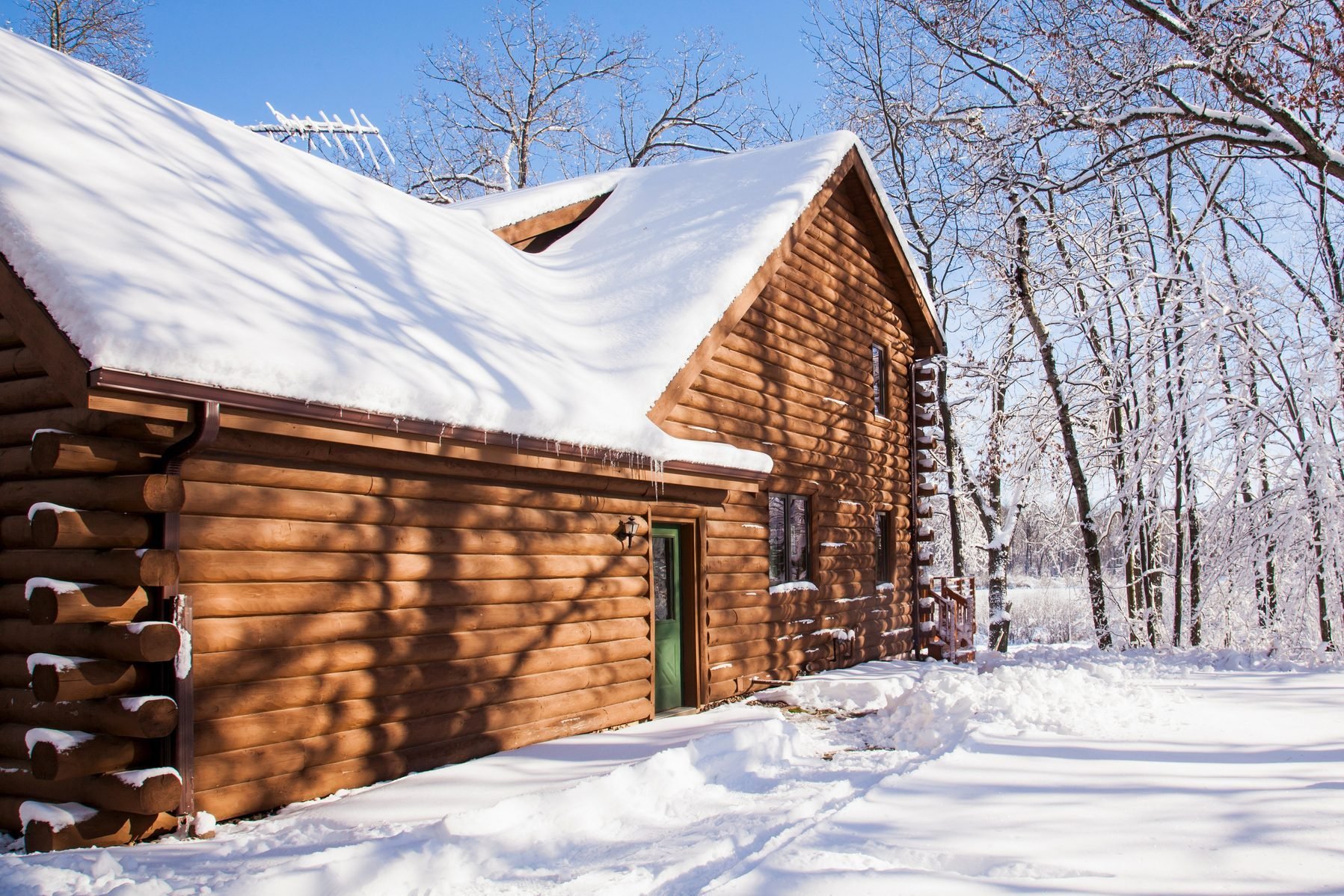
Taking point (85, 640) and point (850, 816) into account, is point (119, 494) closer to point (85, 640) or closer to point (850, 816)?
point (85, 640)

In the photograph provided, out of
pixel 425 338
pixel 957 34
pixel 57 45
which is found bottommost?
pixel 425 338

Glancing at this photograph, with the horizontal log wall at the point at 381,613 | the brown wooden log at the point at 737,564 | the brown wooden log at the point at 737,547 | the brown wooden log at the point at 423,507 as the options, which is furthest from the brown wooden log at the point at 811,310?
the horizontal log wall at the point at 381,613

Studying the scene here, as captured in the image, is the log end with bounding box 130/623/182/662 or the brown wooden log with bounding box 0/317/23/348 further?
the brown wooden log with bounding box 0/317/23/348

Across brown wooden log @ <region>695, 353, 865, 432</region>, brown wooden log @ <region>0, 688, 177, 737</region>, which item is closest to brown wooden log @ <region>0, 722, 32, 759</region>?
brown wooden log @ <region>0, 688, 177, 737</region>

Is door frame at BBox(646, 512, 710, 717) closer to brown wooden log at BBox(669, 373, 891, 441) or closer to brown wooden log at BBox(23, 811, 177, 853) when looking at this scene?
brown wooden log at BBox(669, 373, 891, 441)

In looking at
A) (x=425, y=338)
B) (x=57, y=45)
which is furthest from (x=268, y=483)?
(x=57, y=45)

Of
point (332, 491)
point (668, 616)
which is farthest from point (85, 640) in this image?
point (668, 616)

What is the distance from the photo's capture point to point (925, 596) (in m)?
16.8

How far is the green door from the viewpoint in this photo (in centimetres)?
1036

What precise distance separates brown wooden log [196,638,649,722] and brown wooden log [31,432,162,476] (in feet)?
4.42

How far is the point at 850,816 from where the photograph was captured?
18.3 ft

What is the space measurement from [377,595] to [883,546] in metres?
10.8

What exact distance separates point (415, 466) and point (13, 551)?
2462mm

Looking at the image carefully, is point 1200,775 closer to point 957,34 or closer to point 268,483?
point 268,483
